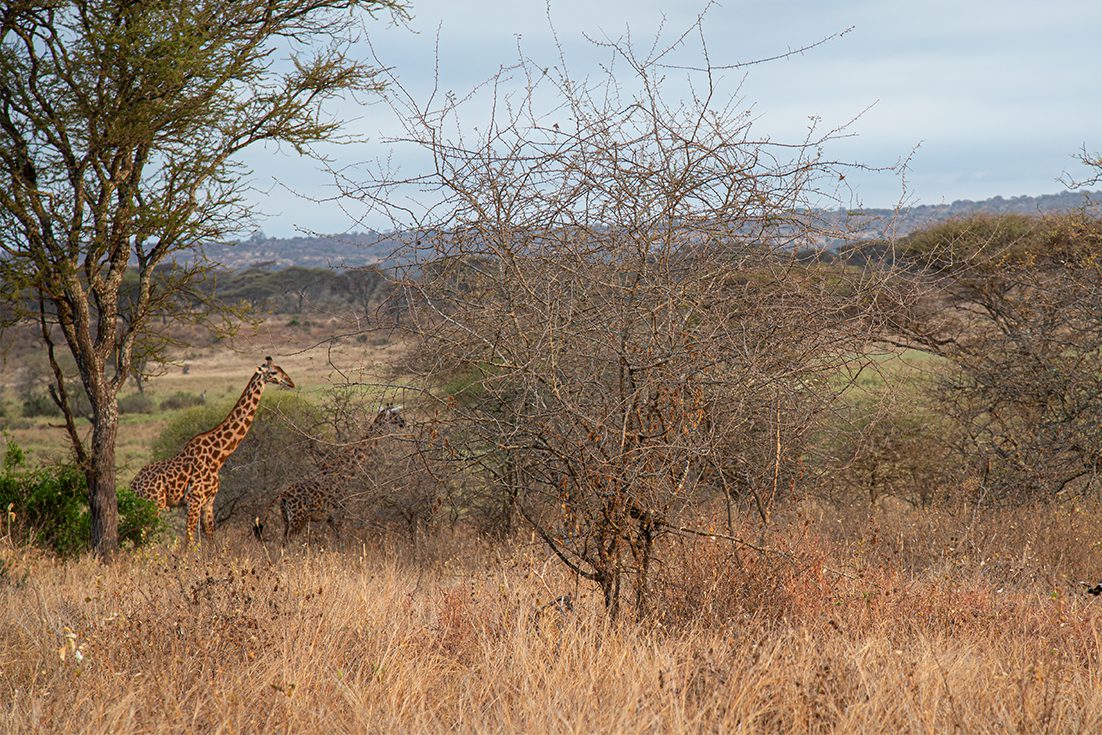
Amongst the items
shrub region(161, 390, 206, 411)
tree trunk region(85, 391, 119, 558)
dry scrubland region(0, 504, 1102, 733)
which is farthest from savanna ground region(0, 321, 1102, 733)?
shrub region(161, 390, 206, 411)

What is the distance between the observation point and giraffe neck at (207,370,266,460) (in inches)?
464

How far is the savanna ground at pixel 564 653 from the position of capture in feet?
13.2

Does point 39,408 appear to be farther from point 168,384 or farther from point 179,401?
point 168,384

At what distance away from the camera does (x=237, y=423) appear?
11.9 metres

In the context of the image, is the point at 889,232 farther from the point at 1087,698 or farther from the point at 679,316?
the point at 1087,698

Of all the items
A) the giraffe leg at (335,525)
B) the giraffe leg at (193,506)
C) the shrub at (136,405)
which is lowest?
the shrub at (136,405)

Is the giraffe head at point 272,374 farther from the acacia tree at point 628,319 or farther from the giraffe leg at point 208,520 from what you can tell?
the acacia tree at point 628,319

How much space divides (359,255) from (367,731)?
8.83ft

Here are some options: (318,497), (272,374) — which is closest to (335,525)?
(318,497)

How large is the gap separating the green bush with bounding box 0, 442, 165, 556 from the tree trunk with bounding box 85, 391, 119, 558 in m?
0.27

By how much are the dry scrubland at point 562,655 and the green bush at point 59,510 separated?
3201 millimetres

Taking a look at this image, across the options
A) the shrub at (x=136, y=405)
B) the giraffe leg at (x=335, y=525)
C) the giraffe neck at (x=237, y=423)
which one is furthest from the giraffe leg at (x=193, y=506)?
the shrub at (x=136, y=405)

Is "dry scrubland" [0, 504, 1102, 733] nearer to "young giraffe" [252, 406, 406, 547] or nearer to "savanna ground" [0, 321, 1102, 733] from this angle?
"savanna ground" [0, 321, 1102, 733]

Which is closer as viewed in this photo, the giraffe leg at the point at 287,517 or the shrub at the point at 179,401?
the giraffe leg at the point at 287,517
